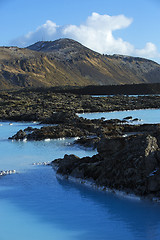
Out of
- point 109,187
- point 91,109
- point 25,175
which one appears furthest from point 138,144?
point 91,109

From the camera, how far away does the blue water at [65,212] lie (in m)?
10.4

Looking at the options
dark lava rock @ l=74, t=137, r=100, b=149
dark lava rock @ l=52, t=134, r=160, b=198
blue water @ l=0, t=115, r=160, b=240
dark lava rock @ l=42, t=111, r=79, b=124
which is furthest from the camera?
dark lava rock @ l=42, t=111, r=79, b=124

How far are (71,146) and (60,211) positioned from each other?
11.5 m

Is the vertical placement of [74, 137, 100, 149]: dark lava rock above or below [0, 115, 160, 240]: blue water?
above

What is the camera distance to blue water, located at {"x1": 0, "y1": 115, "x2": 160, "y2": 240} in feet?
34.0

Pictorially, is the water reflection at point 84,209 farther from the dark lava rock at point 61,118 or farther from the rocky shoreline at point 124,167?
the dark lava rock at point 61,118

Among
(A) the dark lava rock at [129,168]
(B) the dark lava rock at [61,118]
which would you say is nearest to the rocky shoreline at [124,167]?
(A) the dark lava rock at [129,168]

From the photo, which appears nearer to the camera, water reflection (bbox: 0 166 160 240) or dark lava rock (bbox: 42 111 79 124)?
water reflection (bbox: 0 166 160 240)

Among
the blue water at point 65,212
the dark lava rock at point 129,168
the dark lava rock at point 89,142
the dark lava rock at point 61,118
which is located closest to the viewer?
the blue water at point 65,212

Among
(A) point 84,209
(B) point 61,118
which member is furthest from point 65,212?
(B) point 61,118

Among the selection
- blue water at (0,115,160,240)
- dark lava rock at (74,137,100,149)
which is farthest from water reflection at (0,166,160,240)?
dark lava rock at (74,137,100,149)

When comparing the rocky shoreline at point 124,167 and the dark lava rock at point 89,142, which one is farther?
the dark lava rock at point 89,142

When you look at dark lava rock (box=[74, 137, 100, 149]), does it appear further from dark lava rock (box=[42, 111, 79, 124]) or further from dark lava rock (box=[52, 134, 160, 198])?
dark lava rock (box=[42, 111, 79, 124])

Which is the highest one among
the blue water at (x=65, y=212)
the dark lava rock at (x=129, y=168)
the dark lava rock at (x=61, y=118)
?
the dark lava rock at (x=61, y=118)
